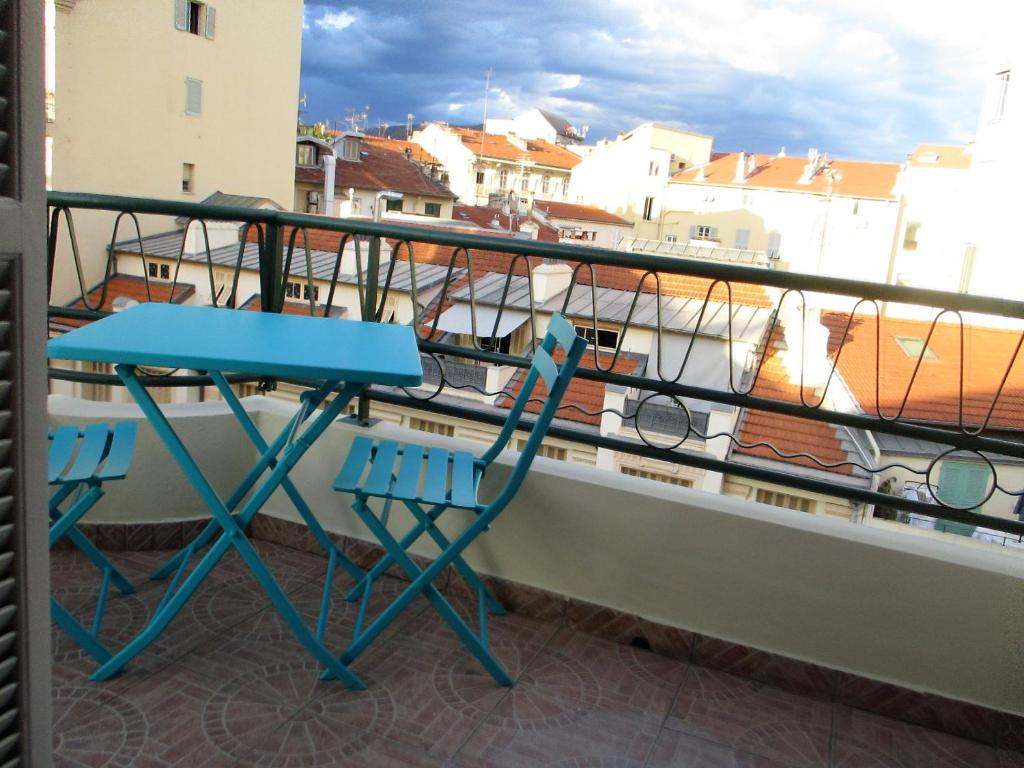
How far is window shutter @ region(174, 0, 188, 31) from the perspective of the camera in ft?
88.1

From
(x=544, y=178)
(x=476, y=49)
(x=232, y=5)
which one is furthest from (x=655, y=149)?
(x=476, y=49)

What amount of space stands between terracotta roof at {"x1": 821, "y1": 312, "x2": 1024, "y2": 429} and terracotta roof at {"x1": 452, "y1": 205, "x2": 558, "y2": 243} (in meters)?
19.7

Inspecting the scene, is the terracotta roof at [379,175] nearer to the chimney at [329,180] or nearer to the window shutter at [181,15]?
the chimney at [329,180]

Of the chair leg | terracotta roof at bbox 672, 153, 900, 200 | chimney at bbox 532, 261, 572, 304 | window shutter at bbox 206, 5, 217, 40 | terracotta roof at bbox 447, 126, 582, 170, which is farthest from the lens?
terracotta roof at bbox 447, 126, 582, 170

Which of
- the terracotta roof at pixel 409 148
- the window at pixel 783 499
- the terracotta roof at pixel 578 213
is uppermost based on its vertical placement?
the terracotta roof at pixel 409 148

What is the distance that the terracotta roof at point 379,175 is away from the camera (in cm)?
3794

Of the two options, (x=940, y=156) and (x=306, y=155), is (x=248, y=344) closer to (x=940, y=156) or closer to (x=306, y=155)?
(x=306, y=155)

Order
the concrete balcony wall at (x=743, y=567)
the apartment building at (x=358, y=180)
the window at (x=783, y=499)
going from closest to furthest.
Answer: the concrete balcony wall at (x=743, y=567) → the window at (x=783, y=499) → the apartment building at (x=358, y=180)

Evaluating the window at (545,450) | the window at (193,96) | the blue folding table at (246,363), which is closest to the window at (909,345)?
the window at (545,450)

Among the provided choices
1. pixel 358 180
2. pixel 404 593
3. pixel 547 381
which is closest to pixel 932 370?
pixel 547 381

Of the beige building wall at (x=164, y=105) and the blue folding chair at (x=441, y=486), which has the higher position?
the beige building wall at (x=164, y=105)

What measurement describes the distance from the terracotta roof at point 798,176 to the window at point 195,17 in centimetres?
3001

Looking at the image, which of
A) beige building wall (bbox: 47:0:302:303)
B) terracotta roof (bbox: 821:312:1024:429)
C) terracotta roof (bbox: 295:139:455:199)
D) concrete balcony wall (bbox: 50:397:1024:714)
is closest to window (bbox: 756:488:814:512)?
terracotta roof (bbox: 821:312:1024:429)

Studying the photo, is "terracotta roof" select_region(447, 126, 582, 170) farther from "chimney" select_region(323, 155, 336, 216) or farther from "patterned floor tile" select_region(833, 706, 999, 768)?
"patterned floor tile" select_region(833, 706, 999, 768)
